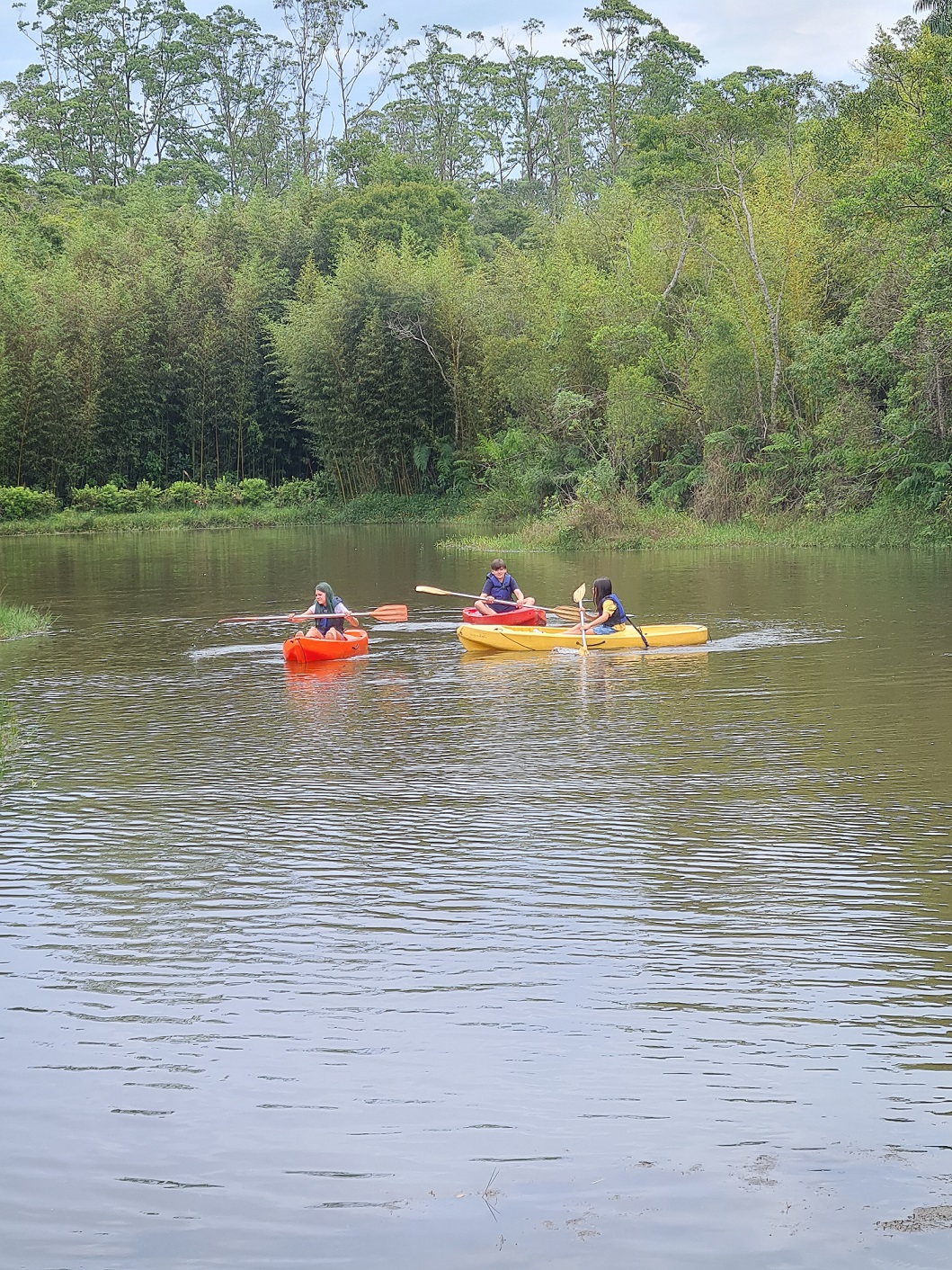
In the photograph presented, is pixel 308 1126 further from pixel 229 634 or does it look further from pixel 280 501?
pixel 280 501

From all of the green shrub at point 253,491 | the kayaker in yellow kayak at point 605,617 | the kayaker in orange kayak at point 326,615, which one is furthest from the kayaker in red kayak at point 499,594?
the green shrub at point 253,491

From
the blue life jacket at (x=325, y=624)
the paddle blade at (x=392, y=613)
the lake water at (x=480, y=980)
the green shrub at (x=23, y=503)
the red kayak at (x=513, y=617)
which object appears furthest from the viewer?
the green shrub at (x=23, y=503)

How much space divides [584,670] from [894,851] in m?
7.29

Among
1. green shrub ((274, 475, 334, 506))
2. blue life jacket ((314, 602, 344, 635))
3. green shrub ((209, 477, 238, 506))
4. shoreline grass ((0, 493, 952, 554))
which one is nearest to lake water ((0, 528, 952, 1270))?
blue life jacket ((314, 602, 344, 635))

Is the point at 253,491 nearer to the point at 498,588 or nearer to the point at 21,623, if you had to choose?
the point at 21,623

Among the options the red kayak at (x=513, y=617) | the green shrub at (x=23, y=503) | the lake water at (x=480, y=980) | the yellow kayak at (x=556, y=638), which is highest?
the green shrub at (x=23, y=503)

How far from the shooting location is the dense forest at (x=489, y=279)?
90.9 ft

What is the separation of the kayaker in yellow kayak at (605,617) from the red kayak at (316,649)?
7.85 ft

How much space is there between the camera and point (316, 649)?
15.0 m

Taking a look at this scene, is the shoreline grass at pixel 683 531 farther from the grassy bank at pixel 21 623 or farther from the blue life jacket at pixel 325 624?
the blue life jacket at pixel 325 624

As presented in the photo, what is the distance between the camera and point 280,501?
45.6 metres

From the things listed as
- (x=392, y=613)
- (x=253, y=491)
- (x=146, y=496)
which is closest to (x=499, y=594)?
(x=392, y=613)

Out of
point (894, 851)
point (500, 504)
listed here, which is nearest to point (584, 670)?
point (894, 851)

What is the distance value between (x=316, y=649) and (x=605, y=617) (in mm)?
3093
